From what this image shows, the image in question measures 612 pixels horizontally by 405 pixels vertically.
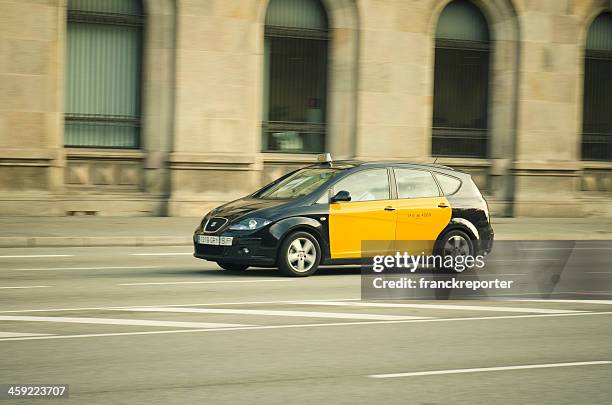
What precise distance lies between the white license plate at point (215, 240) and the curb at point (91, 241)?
5135 mm

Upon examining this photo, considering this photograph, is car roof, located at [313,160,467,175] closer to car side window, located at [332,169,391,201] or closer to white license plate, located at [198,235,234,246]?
car side window, located at [332,169,391,201]

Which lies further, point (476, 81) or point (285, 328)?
point (476, 81)

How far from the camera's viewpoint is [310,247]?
13.5m

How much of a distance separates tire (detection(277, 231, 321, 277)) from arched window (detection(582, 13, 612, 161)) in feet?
55.0

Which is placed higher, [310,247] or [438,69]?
[438,69]

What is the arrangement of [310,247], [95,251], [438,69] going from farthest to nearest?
[438,69]
[95,251]
[310,247]

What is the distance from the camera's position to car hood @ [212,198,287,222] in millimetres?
13344

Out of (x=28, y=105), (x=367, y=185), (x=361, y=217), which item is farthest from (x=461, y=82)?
(x=361, y=217)

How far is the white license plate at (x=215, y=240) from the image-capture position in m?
13.2

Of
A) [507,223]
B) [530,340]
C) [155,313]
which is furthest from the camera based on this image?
[507,223]

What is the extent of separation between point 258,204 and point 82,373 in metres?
6.82

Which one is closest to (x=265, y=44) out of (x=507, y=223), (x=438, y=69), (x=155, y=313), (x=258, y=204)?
(x=438, y=69)

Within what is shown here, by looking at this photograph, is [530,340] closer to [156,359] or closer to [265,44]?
[156,359]

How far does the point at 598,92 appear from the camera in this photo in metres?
28.9
